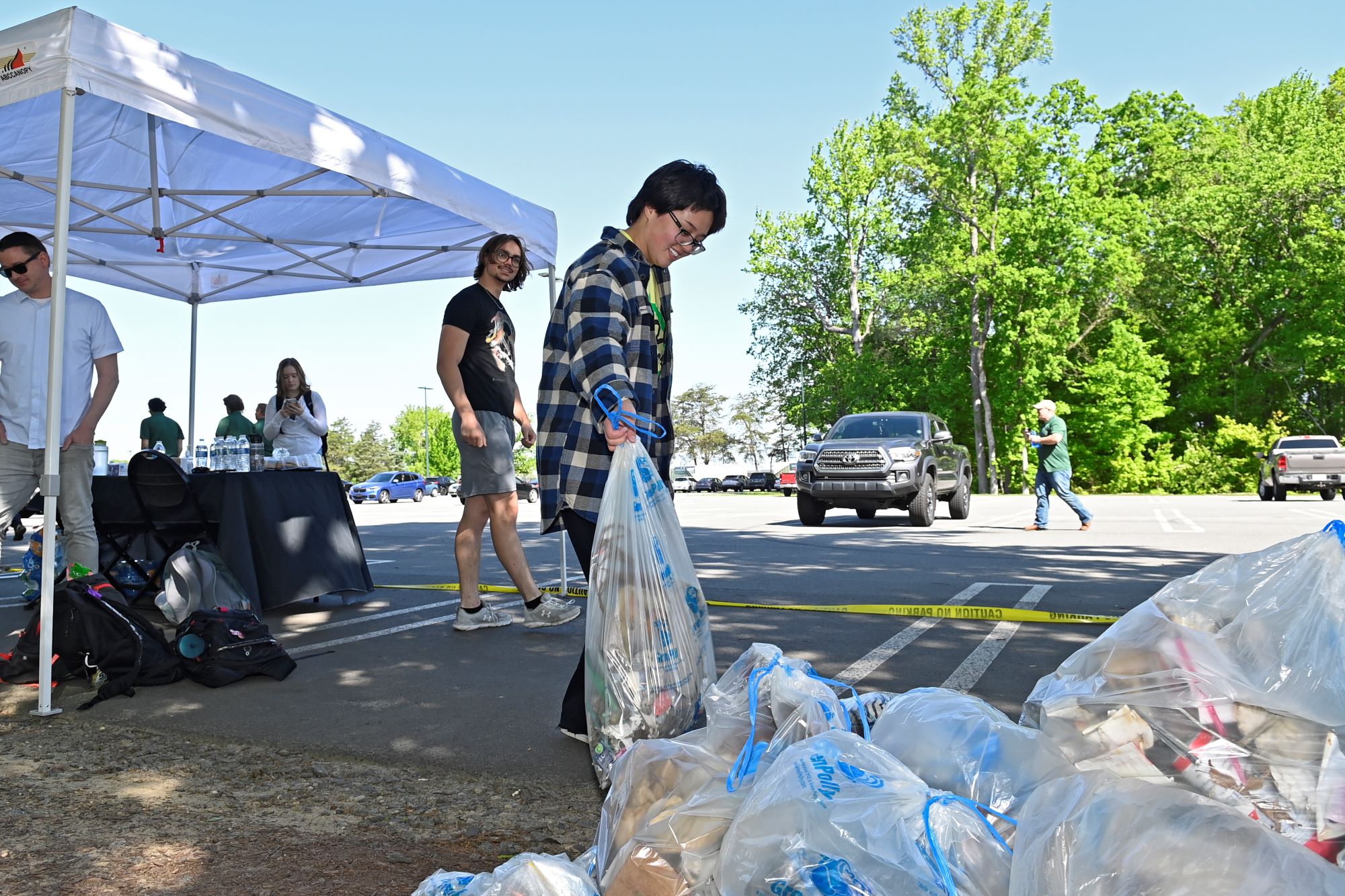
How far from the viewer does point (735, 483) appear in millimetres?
67125

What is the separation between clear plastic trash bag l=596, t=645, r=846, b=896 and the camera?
185 centimetres

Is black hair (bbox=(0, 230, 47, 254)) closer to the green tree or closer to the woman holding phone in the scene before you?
the woman holding phone

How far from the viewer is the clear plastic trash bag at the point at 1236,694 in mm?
1794

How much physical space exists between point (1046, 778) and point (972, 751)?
0.49ft

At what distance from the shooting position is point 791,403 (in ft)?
179

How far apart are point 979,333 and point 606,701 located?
1538 inches

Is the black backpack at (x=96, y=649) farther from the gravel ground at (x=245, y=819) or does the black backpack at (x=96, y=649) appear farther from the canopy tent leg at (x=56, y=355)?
the gravel ground at (x=245, y=819)

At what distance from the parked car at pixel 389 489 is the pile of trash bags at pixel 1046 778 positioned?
47.8 metres

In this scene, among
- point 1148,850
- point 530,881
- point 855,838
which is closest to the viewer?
point 1148,850

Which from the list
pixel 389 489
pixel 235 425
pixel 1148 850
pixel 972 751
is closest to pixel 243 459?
pixel 235 425

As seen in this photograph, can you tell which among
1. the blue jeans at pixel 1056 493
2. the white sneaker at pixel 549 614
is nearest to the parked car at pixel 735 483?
the blue jeans at pixel 1056 493

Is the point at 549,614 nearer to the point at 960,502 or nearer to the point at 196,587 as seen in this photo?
the point at 196,587

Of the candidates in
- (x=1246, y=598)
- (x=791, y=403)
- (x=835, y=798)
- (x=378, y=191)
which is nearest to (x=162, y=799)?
(x=835, y=798)

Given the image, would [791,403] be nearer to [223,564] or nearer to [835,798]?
[223,564]
